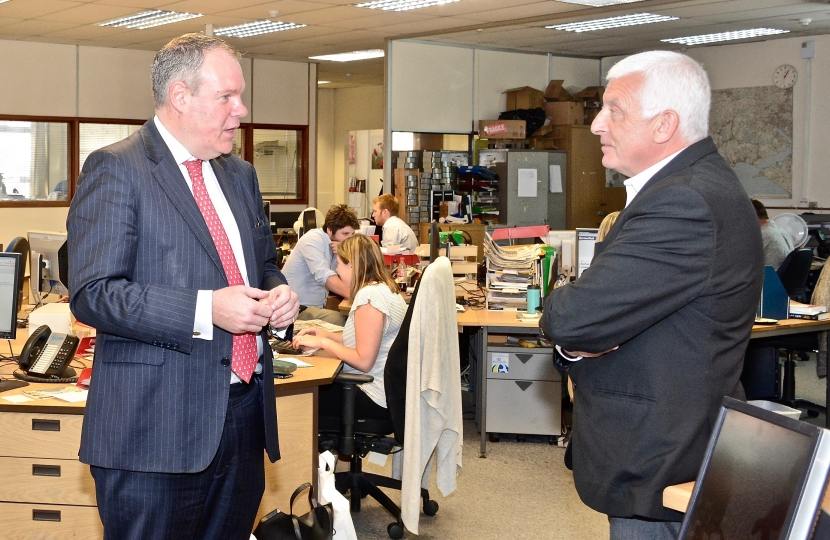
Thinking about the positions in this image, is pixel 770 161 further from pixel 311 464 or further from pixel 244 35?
pixel 311 464

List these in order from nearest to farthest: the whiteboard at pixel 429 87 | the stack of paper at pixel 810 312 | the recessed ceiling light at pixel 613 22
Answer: the stack of paper at pixel 810 312 → the recessed ceiling light at pixel 613 22 → the whiteboard at pixel 429 87

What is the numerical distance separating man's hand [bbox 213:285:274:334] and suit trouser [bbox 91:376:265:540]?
283 millimetres

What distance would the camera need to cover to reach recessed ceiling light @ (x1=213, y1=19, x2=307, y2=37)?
31.7 feet

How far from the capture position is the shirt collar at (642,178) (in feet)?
6.03

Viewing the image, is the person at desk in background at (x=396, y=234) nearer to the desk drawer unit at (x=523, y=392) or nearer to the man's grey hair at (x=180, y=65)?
the desk drawer unit at (x=523, y=392)

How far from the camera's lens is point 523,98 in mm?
11062

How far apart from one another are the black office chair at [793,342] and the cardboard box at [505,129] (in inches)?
173

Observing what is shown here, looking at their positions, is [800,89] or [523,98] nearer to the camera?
[800,89]

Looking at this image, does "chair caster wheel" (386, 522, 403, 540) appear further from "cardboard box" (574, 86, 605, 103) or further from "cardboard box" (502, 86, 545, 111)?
"cardboard box" (574, 86, 605, 103)

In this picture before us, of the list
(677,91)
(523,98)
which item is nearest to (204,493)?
(677,91)

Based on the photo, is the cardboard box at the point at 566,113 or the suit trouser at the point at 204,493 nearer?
the suit trouser at the point at 204,493

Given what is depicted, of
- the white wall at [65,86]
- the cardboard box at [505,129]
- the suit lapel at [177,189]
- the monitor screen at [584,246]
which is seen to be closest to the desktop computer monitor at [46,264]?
the monitor screen at [584,246]

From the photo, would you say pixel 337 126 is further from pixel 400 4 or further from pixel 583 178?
pixel 400 4

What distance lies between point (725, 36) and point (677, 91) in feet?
30.9
